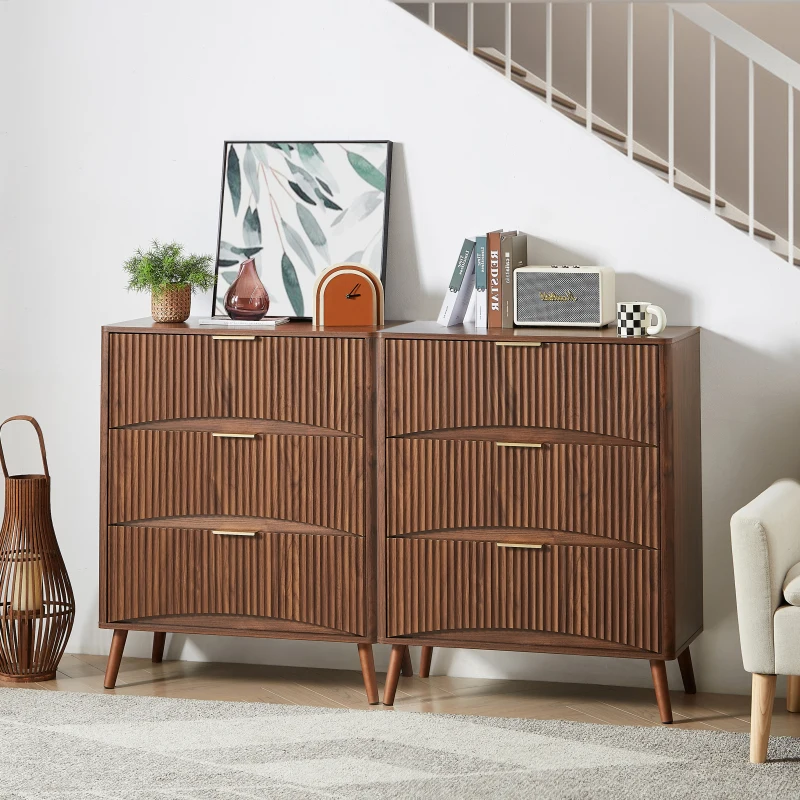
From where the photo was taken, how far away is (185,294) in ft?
12.3

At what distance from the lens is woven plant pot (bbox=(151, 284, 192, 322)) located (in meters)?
3.72

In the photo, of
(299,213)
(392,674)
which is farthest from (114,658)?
(299,213)

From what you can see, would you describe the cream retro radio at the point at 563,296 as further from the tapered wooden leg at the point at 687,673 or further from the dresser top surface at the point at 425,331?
the tapered wooden leg at the point at 687,673

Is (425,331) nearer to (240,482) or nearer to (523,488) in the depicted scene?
(523,488)

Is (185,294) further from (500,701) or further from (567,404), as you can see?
(500,701)

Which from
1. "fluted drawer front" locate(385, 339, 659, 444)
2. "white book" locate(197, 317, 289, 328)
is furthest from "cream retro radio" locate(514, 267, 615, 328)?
"white book" locate(197, 317, 289, 328)

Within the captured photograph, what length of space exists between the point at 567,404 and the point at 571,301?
0.35m

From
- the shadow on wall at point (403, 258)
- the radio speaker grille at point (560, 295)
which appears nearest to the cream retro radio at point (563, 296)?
the radio speaker grille at point (560, 295)

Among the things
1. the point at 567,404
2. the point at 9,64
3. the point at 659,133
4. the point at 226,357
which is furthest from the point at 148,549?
the point at 659,133

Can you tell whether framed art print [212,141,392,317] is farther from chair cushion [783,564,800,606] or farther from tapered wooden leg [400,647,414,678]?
chair cushion [783,564,800,606]

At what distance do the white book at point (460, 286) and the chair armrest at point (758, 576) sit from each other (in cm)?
103

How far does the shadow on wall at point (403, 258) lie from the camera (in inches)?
151

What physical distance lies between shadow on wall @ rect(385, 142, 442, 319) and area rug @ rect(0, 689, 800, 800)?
4.03ft

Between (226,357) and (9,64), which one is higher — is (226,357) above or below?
below
